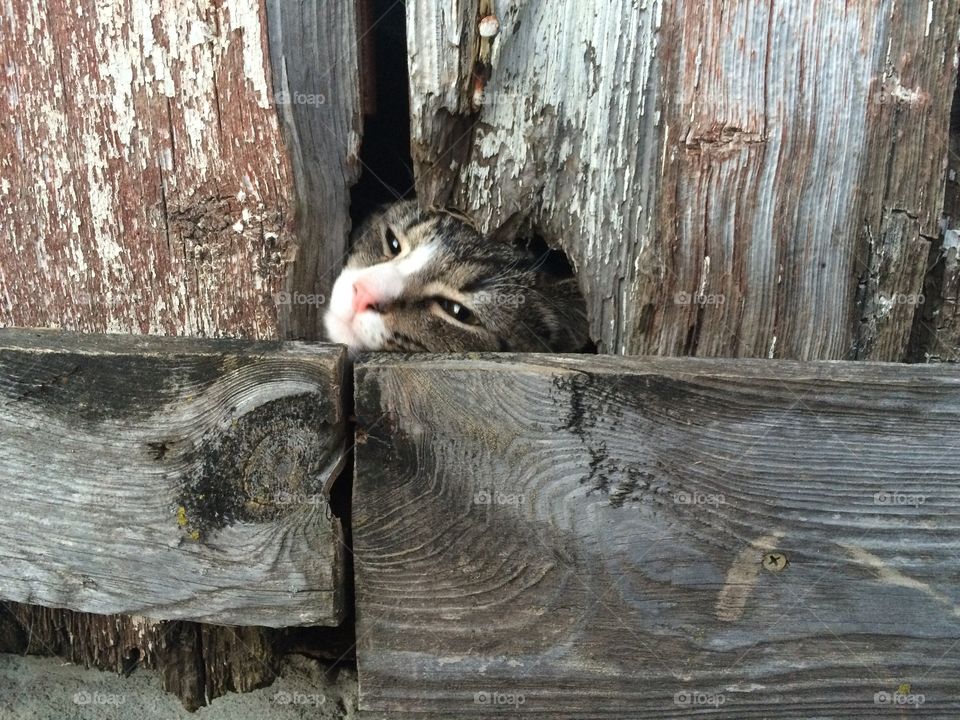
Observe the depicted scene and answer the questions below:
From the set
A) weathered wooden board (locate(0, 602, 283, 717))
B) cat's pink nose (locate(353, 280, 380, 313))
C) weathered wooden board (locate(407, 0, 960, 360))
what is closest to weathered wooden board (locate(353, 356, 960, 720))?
weathered wooden board (locate(407, 0, 960, 360))

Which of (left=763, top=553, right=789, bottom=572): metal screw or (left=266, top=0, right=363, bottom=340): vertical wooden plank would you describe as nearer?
(left=763, top=553, right=789, bottom=572): metal screw

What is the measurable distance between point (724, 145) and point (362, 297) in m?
1.01

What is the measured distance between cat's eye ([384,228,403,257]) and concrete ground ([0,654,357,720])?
1355 mm

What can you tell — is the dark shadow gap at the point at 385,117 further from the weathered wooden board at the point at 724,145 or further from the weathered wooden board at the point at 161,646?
the weathered wooden board at the point at 161,646

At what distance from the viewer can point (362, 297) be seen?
214 cm

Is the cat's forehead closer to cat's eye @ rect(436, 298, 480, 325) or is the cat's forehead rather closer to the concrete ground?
cat's eye @ rect(436, 298, 480, 325)

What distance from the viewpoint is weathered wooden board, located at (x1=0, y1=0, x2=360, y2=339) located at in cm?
177

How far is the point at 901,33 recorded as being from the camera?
62.7 inches

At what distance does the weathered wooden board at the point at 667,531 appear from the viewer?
1.44 m

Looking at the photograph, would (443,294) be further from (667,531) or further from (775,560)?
→ (775,560)

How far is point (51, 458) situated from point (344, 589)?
639 mm

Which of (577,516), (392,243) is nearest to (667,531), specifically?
(577,516)

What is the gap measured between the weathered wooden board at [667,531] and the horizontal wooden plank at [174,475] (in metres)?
0.10

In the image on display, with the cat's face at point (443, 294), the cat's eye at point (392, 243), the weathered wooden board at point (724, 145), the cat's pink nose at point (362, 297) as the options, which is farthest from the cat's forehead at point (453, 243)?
the weathered wooden board at point (724, 145)
